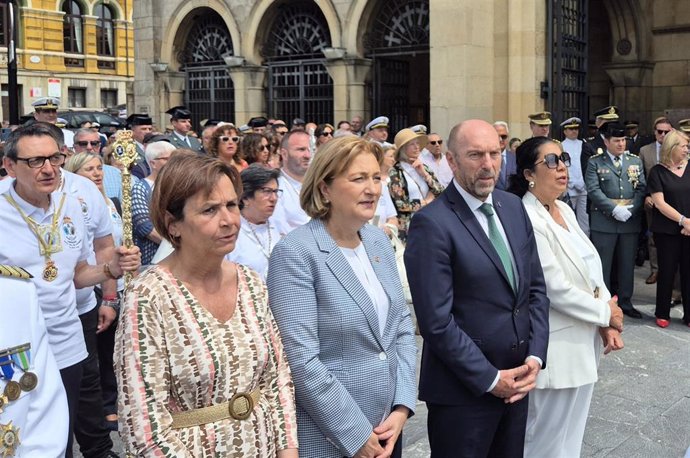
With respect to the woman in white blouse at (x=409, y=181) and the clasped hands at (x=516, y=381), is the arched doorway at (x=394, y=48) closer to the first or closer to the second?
the woman in white blouse at (x=409, y=181)

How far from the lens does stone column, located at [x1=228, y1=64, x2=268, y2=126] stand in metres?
17.2

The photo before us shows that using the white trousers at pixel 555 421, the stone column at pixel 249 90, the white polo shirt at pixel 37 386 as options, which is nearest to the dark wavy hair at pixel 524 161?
the white trousers at pixel 555 421

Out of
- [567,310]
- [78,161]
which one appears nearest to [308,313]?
[567,310]

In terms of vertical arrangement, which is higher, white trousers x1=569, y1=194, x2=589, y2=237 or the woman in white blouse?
the woman in white blouse

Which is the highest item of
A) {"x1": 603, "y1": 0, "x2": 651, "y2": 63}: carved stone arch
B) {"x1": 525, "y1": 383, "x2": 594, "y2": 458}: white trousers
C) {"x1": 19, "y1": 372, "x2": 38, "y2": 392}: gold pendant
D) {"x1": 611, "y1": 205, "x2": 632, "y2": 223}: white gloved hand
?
{"x1": 603, "y1": 0, "x2": 651, "y2": 63}: carved stone arch

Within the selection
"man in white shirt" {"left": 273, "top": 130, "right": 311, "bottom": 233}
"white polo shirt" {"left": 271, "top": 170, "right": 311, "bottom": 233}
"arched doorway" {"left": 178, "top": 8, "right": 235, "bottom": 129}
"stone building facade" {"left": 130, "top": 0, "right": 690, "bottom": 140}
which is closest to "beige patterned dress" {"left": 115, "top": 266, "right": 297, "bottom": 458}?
"white polo shirt" {"left": 271, "top": 170, "right": 311, "bottom": 233}

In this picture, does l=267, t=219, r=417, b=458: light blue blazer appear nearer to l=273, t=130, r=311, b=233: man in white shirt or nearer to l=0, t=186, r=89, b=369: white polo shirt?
l=0, t=186, r=89, b=369: white polo shirt

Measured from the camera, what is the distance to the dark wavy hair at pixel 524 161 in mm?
4145

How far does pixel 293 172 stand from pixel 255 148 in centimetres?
146

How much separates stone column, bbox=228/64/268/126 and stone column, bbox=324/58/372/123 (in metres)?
2.30

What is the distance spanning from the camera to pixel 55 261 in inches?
144

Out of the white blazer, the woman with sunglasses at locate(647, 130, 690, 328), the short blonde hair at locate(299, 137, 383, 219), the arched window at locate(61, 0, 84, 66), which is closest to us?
the short blonde hair at locate(299, 137, 383, 219)

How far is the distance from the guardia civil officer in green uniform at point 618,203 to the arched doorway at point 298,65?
8889 mm

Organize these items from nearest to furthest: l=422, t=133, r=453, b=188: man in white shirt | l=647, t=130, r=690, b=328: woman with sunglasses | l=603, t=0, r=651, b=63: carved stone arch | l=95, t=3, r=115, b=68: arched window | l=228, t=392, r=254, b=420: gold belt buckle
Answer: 1. l=228, t=392, r=254, b=420: gold belt buckle
2. l=647, t=130, r=690, b=328: woman with sunglasses
3. l=422, t=133, r=453, b=188: man in white shirt
4. l=603, t=0, r=651, b=63: carved stone arch
5. l=95, t=3, r=115, b=68: arched window
